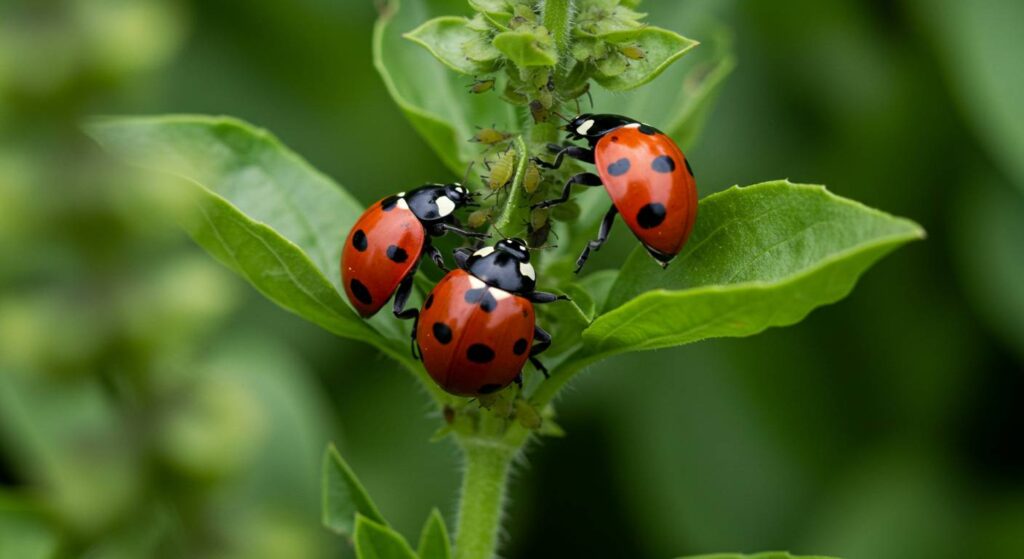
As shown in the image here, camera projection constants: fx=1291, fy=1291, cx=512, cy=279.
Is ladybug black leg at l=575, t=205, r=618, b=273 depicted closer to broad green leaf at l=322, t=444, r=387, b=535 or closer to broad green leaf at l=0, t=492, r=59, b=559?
broad green leaf at l=322, t=444, r=387, b=535

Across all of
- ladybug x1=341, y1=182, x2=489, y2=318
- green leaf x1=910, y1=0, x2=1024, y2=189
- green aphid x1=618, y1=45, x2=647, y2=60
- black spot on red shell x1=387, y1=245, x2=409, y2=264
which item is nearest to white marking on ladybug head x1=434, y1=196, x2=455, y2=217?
ladybug x1=341, y1=182, x2=489, y2=318

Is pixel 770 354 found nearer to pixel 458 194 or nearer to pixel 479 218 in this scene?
pixel 458 194

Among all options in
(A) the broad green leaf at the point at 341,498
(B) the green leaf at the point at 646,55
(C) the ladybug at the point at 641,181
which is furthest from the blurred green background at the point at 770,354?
(B) the green leaf at the point at 646,55

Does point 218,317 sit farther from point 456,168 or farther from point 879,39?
point 879,39

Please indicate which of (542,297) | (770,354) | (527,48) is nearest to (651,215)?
(542,297)

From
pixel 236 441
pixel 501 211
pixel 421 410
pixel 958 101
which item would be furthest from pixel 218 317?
pixel 958 101

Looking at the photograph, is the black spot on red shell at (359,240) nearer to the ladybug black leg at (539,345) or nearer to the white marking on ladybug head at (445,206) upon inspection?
the white marking on ladybug head at (445,206)
